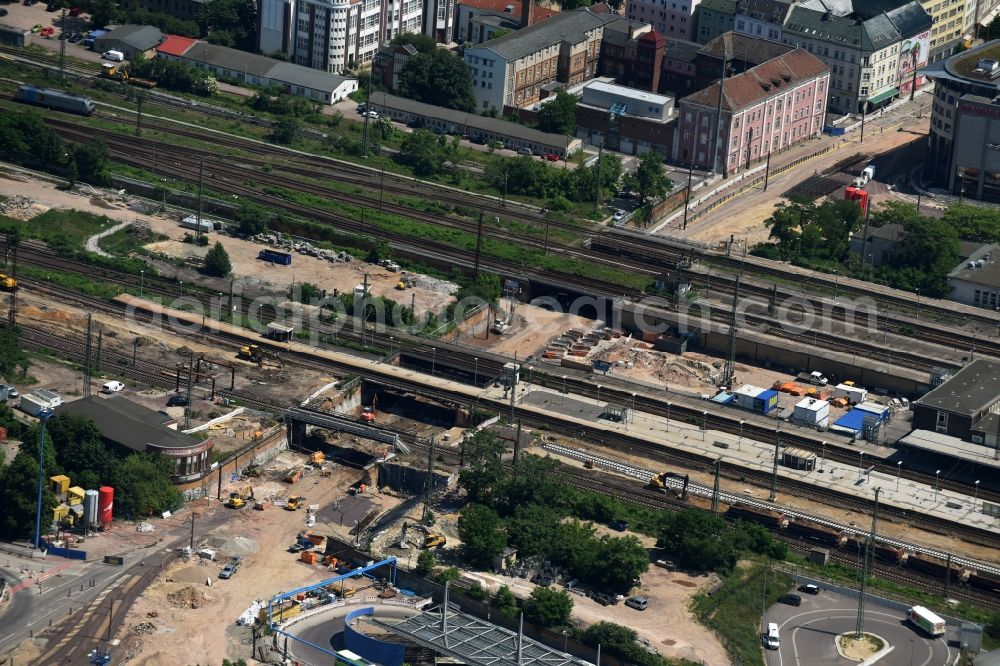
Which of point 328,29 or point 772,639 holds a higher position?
point 328,29

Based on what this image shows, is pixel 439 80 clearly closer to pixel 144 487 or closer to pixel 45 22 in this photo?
pixel 45 22

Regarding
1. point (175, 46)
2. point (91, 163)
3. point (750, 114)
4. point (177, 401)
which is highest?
point (750, 114)

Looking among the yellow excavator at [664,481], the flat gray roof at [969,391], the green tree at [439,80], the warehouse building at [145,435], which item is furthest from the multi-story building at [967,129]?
the warehouse building at [145,435]

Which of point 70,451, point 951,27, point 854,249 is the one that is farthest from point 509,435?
point 951,27

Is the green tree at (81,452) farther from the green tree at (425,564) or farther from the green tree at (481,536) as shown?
the green tree at (481,536)

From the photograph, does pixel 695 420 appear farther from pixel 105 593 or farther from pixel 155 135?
pixel 155 135

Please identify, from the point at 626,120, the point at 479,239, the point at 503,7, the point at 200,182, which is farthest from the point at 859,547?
the point at 503,7

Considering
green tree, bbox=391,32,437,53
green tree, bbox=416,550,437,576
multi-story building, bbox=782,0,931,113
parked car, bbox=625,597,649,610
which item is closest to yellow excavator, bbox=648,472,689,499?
parked car, bbox=625,597,649,610
